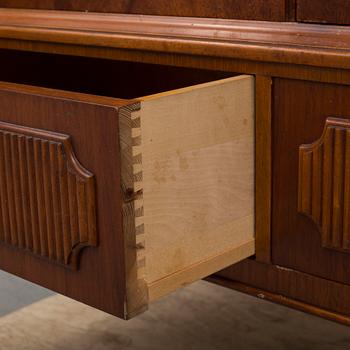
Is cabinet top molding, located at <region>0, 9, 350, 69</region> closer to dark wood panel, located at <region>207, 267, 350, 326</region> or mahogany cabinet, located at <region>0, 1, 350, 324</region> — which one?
mahogany cabinet, located at <region>0, 1, 350, 324</region>

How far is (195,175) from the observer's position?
0.80 m

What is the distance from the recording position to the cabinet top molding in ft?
2.60

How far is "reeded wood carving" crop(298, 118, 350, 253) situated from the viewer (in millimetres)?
784

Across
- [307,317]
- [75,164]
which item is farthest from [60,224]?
[307,317]

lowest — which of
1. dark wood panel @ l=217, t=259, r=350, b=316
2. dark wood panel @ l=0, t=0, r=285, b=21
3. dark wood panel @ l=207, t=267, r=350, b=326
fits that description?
dark wood panel @ l=207, t=267, r=350, b=326

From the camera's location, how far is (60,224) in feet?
2.60

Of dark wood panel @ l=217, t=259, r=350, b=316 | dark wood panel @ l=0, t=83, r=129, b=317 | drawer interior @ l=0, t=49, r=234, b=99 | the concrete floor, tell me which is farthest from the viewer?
the concrete floor

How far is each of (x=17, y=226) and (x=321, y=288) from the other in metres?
0.34

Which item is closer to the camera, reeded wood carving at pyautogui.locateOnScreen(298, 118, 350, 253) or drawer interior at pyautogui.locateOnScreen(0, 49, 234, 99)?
reeded wood carving at pyautogui.locateOnScreen(298, 118, 350, 253)

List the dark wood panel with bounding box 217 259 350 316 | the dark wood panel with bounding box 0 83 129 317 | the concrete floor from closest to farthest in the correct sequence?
the dark wood panel with bounding box 0 83 129 317
the dark wood panel with bounding box 217 259 350 316
the concrete floor

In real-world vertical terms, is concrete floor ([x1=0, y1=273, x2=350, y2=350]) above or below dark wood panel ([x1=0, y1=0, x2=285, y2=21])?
below

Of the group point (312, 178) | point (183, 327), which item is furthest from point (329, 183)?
point (183, 327)

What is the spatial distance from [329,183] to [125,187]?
0.22m

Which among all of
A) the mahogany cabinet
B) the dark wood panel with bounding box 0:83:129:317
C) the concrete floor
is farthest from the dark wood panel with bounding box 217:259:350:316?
the concrete floor
